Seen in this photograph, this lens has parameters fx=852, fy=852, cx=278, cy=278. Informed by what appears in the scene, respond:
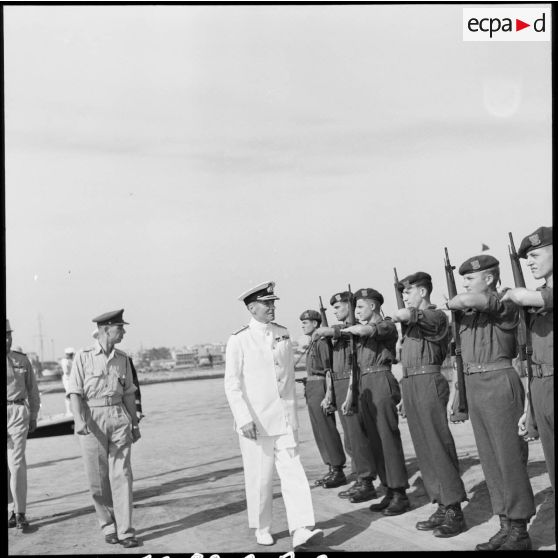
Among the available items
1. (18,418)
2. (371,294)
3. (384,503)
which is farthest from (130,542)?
(371,294)

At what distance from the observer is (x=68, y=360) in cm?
1470

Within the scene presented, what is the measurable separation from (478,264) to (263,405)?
2.01m

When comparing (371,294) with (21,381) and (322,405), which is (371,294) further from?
(21,381)

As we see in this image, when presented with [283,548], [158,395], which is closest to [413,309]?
[283,548]

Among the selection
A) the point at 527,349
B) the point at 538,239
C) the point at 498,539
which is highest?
the point at 538,239

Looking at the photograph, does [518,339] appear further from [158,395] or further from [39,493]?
[158,395]

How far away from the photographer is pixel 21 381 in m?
7.82

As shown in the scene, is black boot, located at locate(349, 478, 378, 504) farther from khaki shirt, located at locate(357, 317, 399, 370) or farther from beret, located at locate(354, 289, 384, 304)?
beret, located at locate(354, 289, 384, 304)

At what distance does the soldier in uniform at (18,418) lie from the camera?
24.4 ft

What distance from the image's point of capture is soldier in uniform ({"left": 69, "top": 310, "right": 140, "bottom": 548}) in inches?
270

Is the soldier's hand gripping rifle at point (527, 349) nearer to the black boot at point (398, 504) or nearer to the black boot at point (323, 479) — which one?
the black boot at point (398, 504)

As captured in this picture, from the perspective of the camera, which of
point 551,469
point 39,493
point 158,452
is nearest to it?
point 551,469

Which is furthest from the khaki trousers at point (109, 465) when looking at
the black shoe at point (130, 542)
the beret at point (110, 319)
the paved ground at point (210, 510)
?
the beret at point (110, 319)

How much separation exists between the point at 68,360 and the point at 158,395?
13.1 meters
